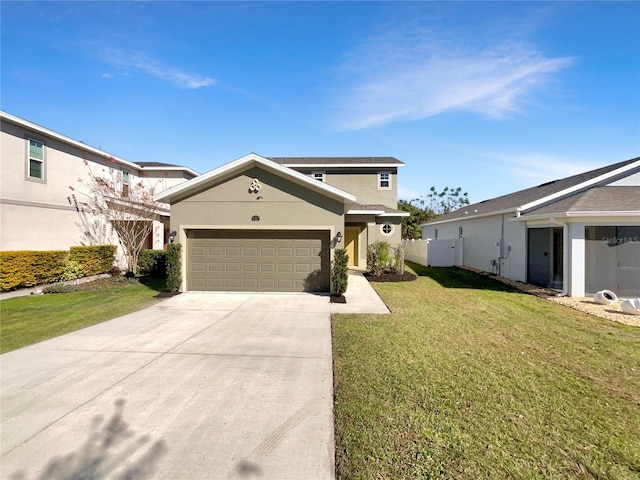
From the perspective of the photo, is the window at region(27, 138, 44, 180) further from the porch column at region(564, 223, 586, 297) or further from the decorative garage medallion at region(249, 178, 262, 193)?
the porch column at region(564, 223, 586, 297)

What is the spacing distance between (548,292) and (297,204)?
31.1 ft

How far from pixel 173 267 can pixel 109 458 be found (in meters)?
8.36

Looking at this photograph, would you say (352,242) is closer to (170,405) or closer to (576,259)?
(576,259)

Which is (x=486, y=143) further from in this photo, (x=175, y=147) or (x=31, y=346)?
(x=31, y=346)

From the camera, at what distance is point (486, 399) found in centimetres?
383

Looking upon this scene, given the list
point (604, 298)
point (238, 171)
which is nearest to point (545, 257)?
point (604, 298)

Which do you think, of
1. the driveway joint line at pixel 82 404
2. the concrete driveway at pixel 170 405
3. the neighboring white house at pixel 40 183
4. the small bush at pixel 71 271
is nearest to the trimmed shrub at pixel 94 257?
the small bush at pixel 71 271

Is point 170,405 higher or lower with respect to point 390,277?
lower

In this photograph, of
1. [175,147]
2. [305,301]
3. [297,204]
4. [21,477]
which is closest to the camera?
[21,477]

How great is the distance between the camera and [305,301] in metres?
9.70

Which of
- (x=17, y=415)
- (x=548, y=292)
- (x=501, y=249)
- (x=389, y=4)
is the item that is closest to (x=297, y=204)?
(x=389, y=4)

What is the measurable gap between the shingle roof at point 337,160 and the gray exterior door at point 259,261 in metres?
9.78

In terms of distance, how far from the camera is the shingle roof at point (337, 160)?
19594 millimetres

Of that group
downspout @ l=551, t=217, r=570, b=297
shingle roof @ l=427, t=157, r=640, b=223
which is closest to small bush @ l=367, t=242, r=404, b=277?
shingle roof @ l=427, t=157, r=640, b=223
